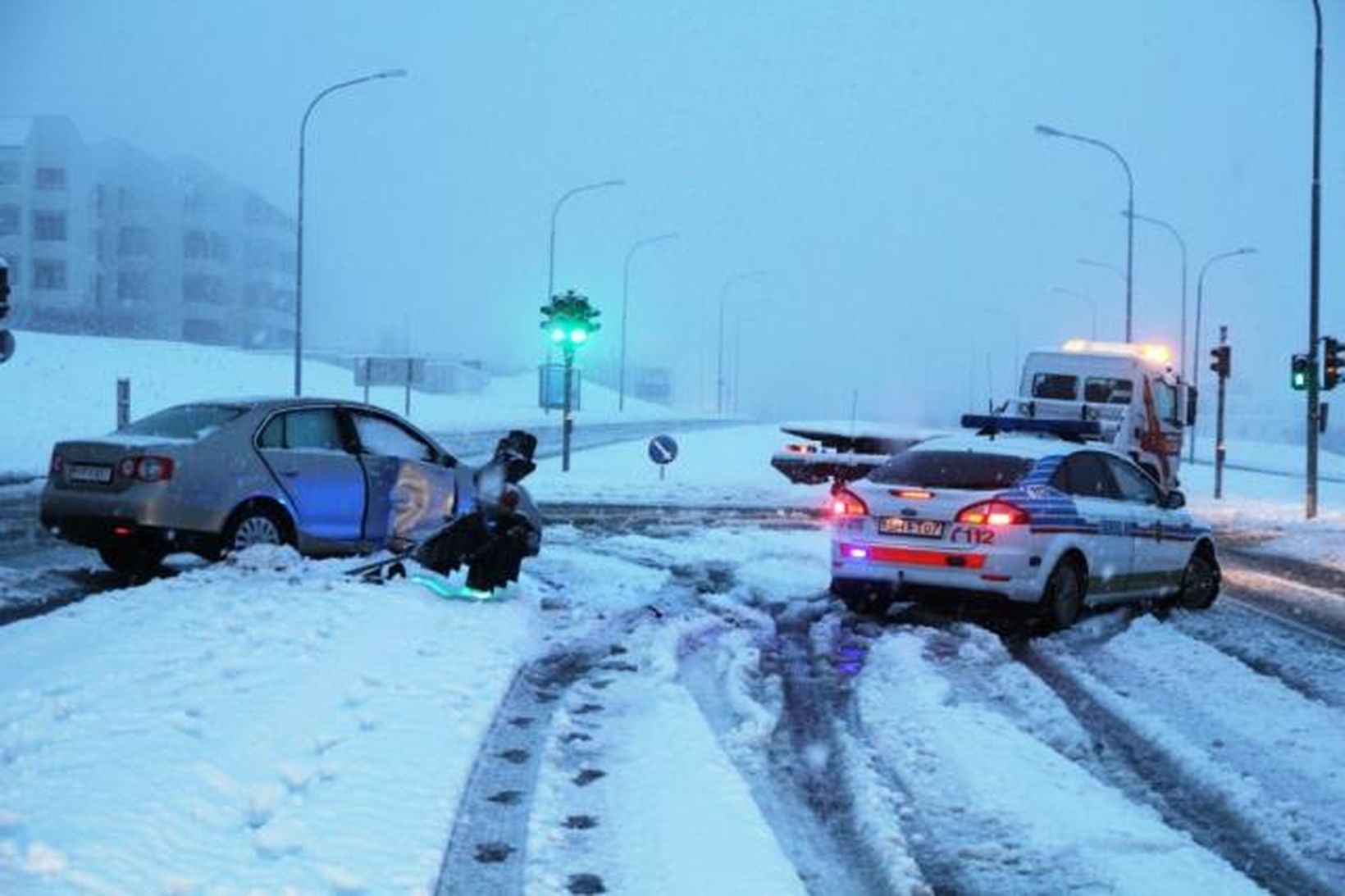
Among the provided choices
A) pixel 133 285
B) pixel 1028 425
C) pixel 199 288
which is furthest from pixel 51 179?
pixel 1028 425

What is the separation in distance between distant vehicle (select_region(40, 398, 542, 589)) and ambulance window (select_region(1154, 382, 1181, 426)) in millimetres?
14126

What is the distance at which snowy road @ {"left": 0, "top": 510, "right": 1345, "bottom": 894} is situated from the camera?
452 cm

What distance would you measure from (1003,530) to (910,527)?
0.69m

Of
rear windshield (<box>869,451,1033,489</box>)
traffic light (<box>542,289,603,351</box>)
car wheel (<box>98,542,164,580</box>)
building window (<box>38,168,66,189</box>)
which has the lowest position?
car wheel (<box>98,542,164,580</box>)

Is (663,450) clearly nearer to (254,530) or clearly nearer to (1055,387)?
(1055,387)

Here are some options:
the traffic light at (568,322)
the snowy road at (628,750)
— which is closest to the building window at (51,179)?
the traffic light at (568,322)

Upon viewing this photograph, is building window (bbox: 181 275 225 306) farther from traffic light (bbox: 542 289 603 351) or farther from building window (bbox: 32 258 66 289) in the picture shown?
traffic light (bbox: 542 289 603 351)

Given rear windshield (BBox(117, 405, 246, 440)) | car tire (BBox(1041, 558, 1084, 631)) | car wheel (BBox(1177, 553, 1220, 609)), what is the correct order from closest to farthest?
car tire (BBox(1041, 558, 1084, 631)) → rear windshield (BBox(117, 405, 246, 440)) → car wheel (BBox(1177, 553, 1220, 609))

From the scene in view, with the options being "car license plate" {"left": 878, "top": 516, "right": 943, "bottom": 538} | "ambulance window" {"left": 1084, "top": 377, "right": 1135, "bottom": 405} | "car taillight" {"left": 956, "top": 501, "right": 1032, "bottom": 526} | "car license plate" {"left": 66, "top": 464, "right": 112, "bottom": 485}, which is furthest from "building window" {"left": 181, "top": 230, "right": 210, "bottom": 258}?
"car taillight" {"left": 956, "top": 501, "right": 1032, "bottom": 526}

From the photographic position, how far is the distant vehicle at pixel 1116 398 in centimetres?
2114

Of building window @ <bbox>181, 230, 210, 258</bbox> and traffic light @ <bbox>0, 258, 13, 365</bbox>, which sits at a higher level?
building window @ <bbox>181, 230, 210, 258</bbox>

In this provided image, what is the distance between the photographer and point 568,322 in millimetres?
26000

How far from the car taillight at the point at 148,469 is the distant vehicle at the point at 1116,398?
14.5 m

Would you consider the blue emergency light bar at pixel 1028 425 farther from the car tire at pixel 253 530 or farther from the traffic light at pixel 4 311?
the traffic light at pixel 4 311
